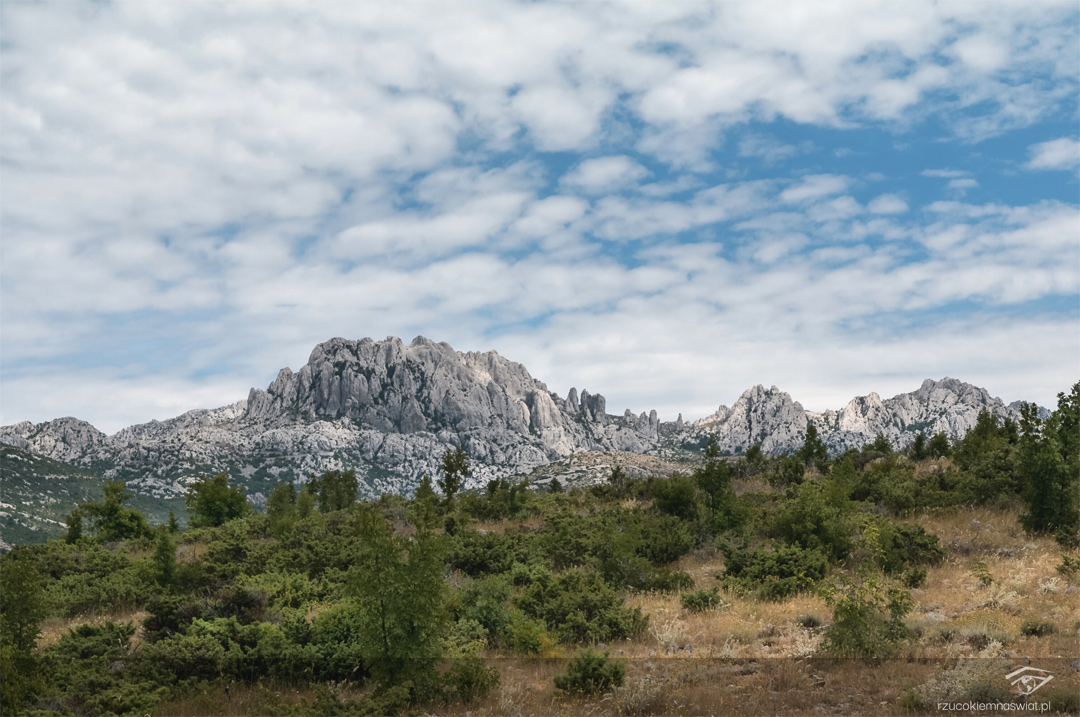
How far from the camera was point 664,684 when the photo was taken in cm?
1090

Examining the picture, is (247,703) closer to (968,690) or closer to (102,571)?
(968,690)

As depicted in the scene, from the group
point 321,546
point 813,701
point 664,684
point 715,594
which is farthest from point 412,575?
point 321,546

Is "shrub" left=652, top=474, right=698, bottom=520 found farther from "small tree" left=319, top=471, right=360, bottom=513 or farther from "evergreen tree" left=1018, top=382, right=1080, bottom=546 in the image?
"small tree" left=319, top=471, right=360, bottom=513

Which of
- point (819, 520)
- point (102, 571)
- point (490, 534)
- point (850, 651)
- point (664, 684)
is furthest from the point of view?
point (490, 534)

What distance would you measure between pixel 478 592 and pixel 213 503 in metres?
29.1

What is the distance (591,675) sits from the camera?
435 inches

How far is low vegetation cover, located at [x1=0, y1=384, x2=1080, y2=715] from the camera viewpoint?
10430 mm

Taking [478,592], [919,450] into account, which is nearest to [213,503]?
[478,592]

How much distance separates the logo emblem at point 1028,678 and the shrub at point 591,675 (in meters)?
6.32

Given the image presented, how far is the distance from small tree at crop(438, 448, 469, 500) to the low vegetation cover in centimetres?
701

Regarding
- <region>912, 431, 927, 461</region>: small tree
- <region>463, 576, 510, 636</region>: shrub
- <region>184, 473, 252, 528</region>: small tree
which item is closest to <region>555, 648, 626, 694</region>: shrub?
<region>463, 576, 510, 636</region>: shrub

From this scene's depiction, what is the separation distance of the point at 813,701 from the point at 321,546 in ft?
60.8

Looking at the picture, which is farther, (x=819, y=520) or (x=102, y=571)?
(x=102, y=571)

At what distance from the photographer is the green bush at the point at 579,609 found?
14617 millimetres
